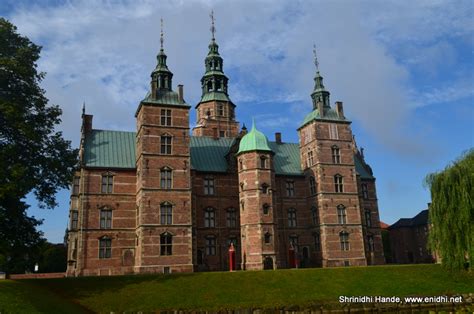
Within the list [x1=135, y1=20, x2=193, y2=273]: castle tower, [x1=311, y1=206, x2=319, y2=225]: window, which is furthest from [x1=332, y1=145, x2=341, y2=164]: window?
[x1=135, y1=20, x2=193, y2=273]: castle tower

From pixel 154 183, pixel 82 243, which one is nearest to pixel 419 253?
pixel 154 183

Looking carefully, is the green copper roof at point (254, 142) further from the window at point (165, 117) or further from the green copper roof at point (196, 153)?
the window at point (165, 117)

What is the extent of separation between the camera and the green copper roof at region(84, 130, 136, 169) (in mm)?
42269

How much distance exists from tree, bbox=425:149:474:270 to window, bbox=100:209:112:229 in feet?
90.8

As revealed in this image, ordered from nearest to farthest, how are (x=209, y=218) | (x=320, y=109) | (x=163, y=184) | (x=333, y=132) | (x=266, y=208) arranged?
(x=163, y=184), (x=266, y=208), (x=209, y=218), (x=333, y=132), (x=320, y=109)

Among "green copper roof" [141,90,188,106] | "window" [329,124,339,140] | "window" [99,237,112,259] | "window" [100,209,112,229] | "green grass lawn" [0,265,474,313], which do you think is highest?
"green copper roof" [141,90,188,106]

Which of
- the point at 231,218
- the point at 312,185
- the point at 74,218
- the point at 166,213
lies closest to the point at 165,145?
the point at 166,213

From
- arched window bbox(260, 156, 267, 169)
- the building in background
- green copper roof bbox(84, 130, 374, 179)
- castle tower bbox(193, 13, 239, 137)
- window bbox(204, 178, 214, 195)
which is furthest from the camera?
castle tower bbox(193, 13, 239, 137)

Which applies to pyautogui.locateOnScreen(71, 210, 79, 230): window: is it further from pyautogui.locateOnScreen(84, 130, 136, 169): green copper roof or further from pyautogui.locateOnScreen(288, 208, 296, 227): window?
pyautogui.locateOnScreen(288, 208, 296, 227): window

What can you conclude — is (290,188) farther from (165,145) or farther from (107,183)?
(107,183)

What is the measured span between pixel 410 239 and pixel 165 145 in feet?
135

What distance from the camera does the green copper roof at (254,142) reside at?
44.6m

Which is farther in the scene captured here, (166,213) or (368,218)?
(368,218)

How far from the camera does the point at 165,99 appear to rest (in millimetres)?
43188
